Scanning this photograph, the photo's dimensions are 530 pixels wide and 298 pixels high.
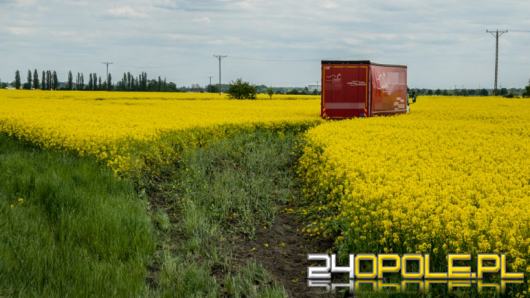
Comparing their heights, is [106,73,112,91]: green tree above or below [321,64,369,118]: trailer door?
above

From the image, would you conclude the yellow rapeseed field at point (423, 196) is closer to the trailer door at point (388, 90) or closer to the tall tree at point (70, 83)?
the trailer door at point (388, 90)

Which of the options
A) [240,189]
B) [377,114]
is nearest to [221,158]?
[240,189]

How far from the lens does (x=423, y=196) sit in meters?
8.70

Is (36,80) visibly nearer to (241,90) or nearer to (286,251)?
(241,90)

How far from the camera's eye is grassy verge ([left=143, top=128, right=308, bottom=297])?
8125 millimetres

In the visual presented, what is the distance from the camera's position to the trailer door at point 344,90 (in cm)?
2694

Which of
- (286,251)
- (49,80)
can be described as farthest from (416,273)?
(49,80)

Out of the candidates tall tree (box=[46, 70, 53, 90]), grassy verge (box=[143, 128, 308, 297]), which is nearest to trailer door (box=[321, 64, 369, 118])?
grassy verge (box=[143, 128, 308, 297])

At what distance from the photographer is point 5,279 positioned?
7523mm

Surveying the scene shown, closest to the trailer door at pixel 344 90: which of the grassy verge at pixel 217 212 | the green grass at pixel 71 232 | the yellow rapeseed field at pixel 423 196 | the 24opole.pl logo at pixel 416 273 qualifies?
the grassy verge at pixel 217 212

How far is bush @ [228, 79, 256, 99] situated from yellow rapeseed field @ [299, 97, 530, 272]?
4601cm

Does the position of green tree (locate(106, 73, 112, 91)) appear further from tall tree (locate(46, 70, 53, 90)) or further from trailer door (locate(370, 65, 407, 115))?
trailer door (locate(370, 65, 407, 115))

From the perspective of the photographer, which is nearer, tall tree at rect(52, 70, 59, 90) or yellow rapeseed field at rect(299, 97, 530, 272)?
yellow rapeseed field at rect(299, 97, 530, 272)

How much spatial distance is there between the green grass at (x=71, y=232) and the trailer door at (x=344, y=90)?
1511 cm
